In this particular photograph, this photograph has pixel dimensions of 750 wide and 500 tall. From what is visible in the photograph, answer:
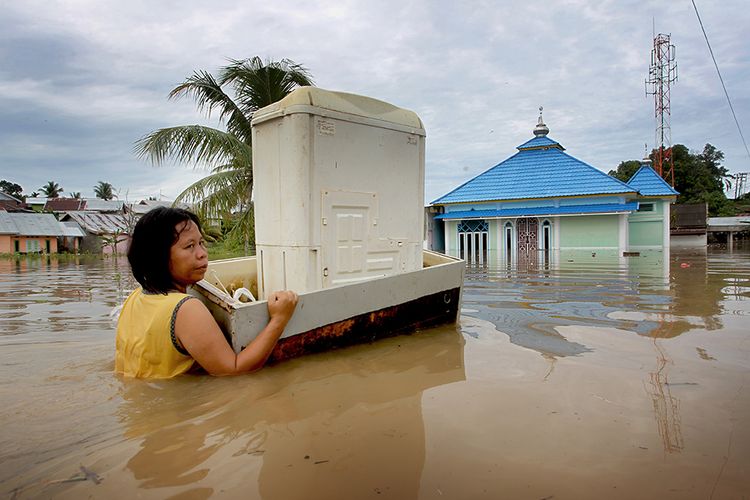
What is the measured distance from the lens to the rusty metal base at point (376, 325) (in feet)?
10.0

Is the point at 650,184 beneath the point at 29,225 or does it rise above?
above

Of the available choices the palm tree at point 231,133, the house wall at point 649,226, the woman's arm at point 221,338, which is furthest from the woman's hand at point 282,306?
the house wall at point 649,226

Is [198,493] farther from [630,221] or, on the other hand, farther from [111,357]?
[630,221]

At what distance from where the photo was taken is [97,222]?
3606 centimetres

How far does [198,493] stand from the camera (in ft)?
4.83

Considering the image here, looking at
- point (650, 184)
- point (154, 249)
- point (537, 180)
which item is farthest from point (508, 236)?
point (154, 249)

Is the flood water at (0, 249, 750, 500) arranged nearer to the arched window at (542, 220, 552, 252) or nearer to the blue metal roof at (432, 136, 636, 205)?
the blue metal roof at (432, 136, 636, 205)

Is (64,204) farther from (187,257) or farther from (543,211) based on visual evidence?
(187,257)

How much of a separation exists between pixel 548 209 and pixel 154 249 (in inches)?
731

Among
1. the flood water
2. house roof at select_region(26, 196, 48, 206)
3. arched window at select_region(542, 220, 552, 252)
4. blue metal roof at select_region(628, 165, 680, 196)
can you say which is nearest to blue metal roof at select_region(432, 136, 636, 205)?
arched window at select_region(542, 220, 552, 252)

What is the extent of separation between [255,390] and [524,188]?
19105 mm

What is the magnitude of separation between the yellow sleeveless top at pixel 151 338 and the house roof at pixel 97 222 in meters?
35.3

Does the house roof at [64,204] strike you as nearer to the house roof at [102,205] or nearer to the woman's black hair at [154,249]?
the house roof at [102,205]

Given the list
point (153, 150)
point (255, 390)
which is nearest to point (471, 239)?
point (153, 150)
